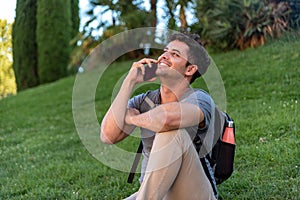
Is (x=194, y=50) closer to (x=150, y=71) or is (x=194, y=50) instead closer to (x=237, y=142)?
(x=150, y=71)

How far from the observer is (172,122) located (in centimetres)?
199

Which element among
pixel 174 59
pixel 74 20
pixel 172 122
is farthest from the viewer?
pixel 74 20

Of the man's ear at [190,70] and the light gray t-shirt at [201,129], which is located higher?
the man's ear at [190,70]

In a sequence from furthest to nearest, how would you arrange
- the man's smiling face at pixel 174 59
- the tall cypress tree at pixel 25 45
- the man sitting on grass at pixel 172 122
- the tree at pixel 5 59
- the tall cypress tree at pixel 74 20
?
the tree at pixel 5 59 → the tall cypress tree at pixel 25 45 → the tall cypress tree at pixel 74 20 → the man's smiling face at pixel 174 59 → the man sitting on grass at pixel 172 122

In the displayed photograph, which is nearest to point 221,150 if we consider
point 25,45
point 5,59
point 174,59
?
point 174,59

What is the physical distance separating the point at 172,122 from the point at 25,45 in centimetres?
1282

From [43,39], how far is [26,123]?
5.94m

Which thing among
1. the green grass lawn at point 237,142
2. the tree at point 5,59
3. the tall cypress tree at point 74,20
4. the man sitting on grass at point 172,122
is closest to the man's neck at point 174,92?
the man sitting on grass at point 172,122

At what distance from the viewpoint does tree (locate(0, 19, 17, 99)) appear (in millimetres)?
18266

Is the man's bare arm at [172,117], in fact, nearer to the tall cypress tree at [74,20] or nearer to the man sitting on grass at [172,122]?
the man sitting on grass at [172,122]

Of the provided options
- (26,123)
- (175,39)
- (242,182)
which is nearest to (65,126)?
(26,123)

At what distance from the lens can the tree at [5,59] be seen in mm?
18266

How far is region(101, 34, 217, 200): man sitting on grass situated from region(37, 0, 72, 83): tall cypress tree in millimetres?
9486

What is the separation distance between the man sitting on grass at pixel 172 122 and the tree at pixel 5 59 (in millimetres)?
16559
